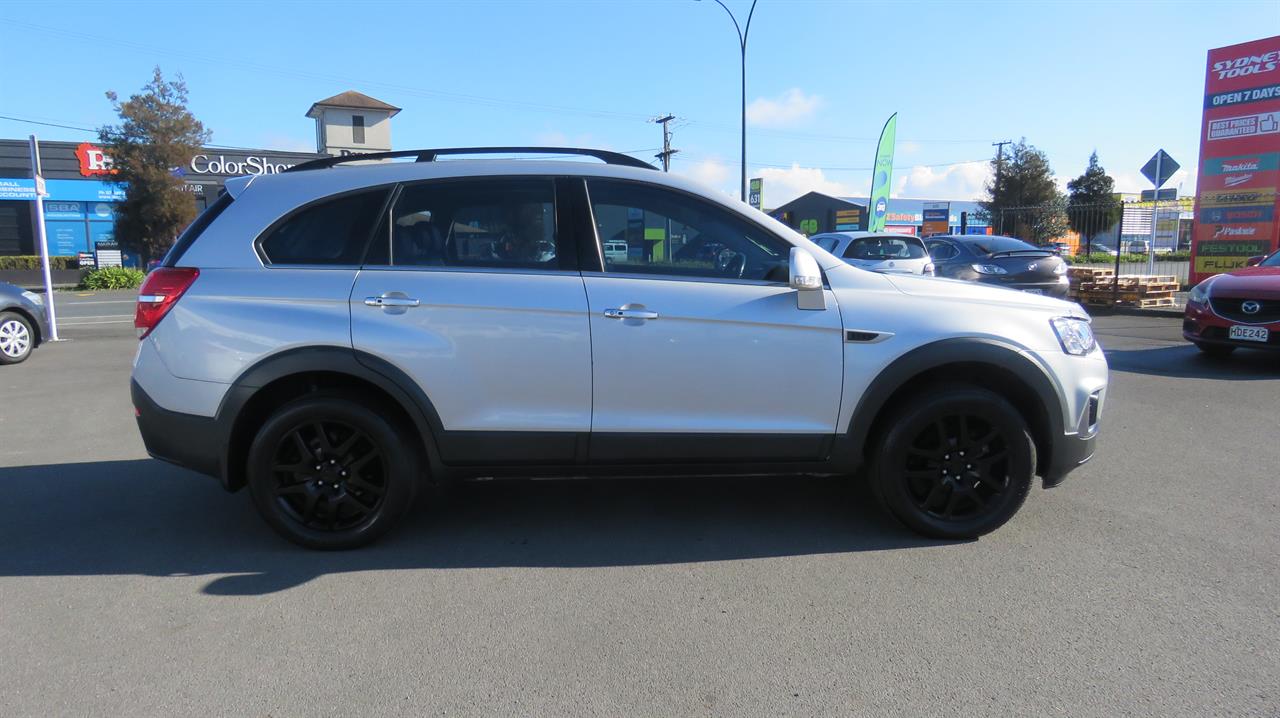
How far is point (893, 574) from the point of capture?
3.64 m

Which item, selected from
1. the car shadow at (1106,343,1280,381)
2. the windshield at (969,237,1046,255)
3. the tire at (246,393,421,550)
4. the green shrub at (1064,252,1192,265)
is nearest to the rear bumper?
the tire at (246,393,421,550)

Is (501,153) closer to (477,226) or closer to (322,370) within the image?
(477,226)

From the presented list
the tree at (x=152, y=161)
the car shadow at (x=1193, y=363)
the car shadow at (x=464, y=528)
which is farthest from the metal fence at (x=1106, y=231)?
the tree at (x=152, y=161)

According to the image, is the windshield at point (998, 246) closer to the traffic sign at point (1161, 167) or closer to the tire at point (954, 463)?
the traffic sign at point (1161, 167)

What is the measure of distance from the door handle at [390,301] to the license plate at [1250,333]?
9.36 metres

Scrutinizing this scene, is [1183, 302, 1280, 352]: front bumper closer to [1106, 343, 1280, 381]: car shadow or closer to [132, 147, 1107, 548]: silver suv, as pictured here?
[1106, 343, 1280, 381]: car shadow

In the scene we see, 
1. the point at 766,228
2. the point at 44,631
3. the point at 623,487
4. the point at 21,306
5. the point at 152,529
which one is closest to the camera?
the point at 44,631

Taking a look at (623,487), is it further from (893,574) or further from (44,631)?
(44,631)

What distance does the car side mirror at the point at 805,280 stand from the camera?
12.2 ft

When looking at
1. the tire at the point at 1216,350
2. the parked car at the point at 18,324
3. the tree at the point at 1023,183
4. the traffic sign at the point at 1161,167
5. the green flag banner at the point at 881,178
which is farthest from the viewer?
the tree at the point at 1023,183

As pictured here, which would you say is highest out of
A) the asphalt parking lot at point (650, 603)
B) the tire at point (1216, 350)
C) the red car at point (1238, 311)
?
the red car at point (1238, 311)

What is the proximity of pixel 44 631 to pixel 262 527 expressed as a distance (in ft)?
3.92

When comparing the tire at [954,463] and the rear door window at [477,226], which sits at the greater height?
the rear door window at [477,226]

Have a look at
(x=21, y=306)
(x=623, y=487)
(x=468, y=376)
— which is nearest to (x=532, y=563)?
(x=468, y=376)
